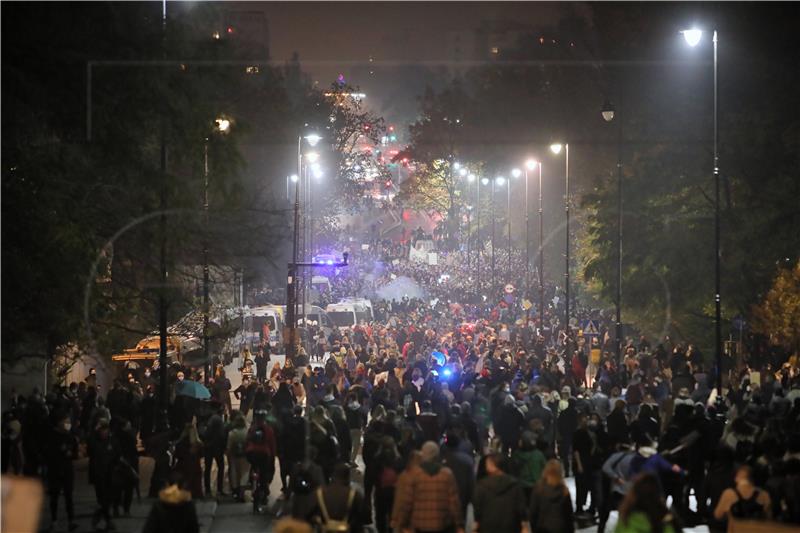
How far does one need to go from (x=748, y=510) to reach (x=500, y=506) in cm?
206

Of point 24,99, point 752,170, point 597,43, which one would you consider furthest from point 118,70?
point 597,43

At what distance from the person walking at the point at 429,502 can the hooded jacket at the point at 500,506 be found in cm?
21

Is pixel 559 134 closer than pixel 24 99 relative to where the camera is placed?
No

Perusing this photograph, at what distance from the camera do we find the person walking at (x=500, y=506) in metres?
11.4

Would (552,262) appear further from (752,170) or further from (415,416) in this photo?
(415,416)

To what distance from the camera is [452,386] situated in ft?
89.1

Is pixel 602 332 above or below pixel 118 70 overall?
below

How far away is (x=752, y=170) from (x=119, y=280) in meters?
18.7

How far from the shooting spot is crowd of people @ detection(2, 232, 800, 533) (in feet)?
37.7

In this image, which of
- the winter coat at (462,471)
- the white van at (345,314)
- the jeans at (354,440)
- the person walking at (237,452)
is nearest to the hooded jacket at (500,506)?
the winter coat at (462,471)

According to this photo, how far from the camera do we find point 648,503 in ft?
31.4

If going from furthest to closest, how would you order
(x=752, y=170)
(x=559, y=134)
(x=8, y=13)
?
1. (x=559, y=134)
2. (x=752, y=170)
3. (x=8, y=13)

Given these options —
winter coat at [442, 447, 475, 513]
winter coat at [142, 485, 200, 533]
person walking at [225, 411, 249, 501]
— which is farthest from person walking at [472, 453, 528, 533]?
person walking at [225, 411, 249, 501]

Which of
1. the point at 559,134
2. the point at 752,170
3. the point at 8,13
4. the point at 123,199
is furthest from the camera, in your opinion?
the point at 559,134
